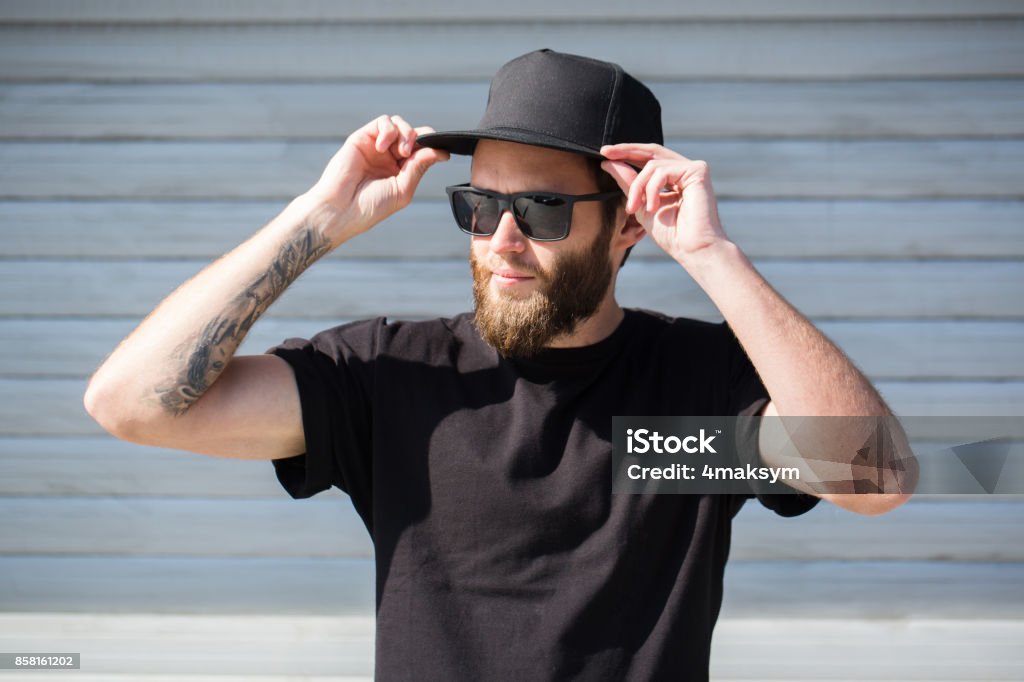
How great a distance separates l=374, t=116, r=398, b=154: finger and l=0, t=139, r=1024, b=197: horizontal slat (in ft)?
3.86

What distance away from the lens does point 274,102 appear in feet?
10.7

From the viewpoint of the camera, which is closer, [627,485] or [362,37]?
[627,485]

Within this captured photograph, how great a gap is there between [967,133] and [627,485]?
2137 millimetres

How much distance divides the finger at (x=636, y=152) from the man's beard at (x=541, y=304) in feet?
0.67

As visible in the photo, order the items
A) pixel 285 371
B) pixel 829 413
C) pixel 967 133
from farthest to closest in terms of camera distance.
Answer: pixel 967 133 < pixel 285 371 < pixel 829 413

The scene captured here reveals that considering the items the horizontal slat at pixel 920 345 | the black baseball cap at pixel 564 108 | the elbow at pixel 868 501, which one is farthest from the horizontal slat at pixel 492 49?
the elbow at pixel 868 501

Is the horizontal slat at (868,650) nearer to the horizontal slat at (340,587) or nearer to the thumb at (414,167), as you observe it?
the horizontal slat at (340,587)

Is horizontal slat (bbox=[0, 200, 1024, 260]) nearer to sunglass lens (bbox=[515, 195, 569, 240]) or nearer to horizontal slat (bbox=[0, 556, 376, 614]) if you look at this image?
horizontal slat (bbox=[0, 556, 376, 614])

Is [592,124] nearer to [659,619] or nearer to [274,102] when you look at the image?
[659,619]

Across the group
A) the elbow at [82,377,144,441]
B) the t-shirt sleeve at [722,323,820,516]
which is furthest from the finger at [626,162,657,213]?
the elbow at [82,377,144,441]

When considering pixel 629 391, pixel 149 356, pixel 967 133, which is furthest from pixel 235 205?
pixel 967 133

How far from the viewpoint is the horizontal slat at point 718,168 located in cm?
322

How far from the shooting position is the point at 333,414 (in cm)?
188

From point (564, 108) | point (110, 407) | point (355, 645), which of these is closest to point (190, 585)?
point (355, 645)
